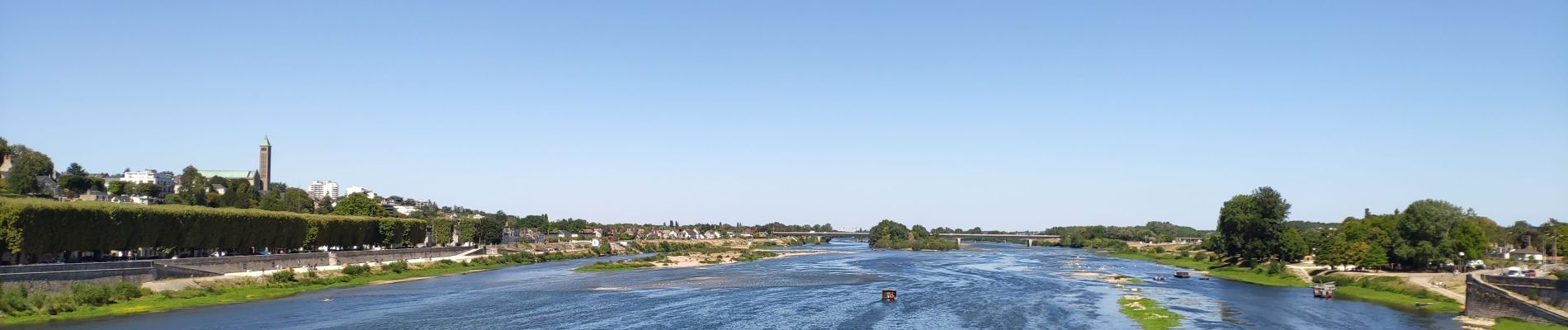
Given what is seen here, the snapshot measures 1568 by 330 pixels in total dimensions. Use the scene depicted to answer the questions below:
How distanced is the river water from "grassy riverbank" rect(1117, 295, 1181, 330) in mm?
1028

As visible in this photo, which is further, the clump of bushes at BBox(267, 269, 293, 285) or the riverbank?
the riverbank

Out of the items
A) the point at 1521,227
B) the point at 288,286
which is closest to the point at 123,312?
the point at 288,286

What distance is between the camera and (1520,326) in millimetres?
55562

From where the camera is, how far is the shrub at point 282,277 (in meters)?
82.0

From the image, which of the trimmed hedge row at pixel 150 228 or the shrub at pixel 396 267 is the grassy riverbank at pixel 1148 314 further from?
the shrub at pixel 396 267

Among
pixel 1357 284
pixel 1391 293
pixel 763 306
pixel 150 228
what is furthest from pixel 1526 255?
pixel 150 228

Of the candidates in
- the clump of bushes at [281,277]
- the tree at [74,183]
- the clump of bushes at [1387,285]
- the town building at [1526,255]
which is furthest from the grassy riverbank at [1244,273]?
Answer: the tree at [74,183]

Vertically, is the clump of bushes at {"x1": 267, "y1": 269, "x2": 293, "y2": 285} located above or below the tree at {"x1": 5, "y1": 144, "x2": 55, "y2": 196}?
below

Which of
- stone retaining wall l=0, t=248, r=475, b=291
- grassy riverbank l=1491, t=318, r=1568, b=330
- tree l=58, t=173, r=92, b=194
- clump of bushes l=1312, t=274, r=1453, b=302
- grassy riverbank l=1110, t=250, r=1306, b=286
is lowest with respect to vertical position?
grassy riverbank l=1110, t=250, r=1306, b=286

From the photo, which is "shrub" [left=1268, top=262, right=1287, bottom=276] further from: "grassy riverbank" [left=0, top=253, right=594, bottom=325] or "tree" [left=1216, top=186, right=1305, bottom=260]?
"grassy riverbank" [left=0, top=253, right=594, bottom=325]

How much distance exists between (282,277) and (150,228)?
1126 centimetres

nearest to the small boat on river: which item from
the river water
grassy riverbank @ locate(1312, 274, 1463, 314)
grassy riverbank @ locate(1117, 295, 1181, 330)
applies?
grassy riverbank @ locate(1312, 274, 1463, 314)

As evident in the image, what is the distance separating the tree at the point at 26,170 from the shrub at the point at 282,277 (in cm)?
7091

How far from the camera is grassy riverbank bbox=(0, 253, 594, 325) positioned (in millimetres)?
56500
